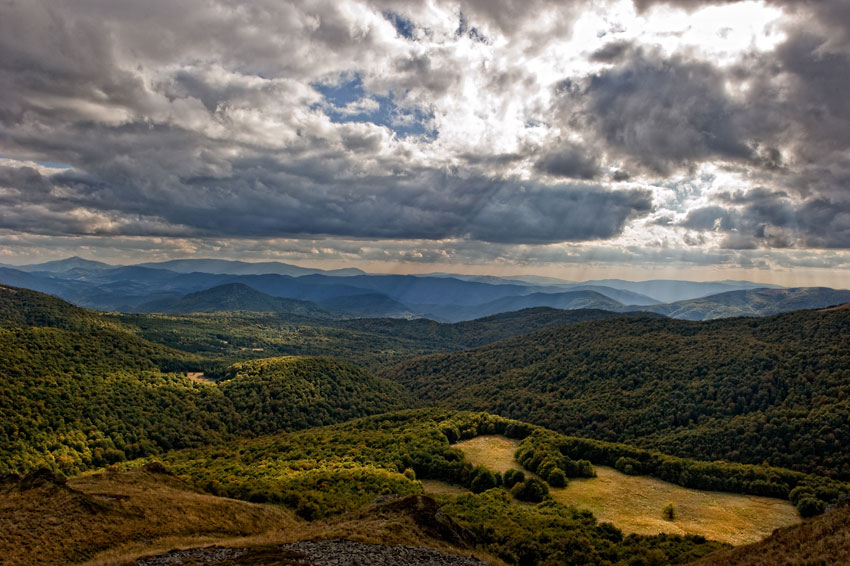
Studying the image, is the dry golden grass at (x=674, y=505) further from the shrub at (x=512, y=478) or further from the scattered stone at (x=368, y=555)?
the scattered stone at (x=368, y=555)

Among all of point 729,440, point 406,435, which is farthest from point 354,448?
point 729,440

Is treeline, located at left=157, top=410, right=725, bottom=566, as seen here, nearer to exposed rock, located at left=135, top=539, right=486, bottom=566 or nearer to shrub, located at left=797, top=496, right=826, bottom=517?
exposed rock, located at left=135, top=539, right=486, bottom=566

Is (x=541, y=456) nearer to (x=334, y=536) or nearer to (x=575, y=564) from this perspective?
(x=575, y=564)

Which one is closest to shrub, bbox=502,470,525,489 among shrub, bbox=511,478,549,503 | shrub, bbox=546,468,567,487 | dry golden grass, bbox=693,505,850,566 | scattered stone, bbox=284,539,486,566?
shrub, bbox=511,478,549,503

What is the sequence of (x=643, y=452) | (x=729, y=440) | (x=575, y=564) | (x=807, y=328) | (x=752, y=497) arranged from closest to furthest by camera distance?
(x=575, y=564), (x=752, y=497), (x=643, y=452), (x=729, y=440), (x=807, y=328)

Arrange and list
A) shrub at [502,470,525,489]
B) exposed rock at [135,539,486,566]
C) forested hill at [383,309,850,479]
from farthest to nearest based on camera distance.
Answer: forested hill at [383,309,850,479]
shrub at [502,470,525,489]
exposed rock at [135,539,486,566]
